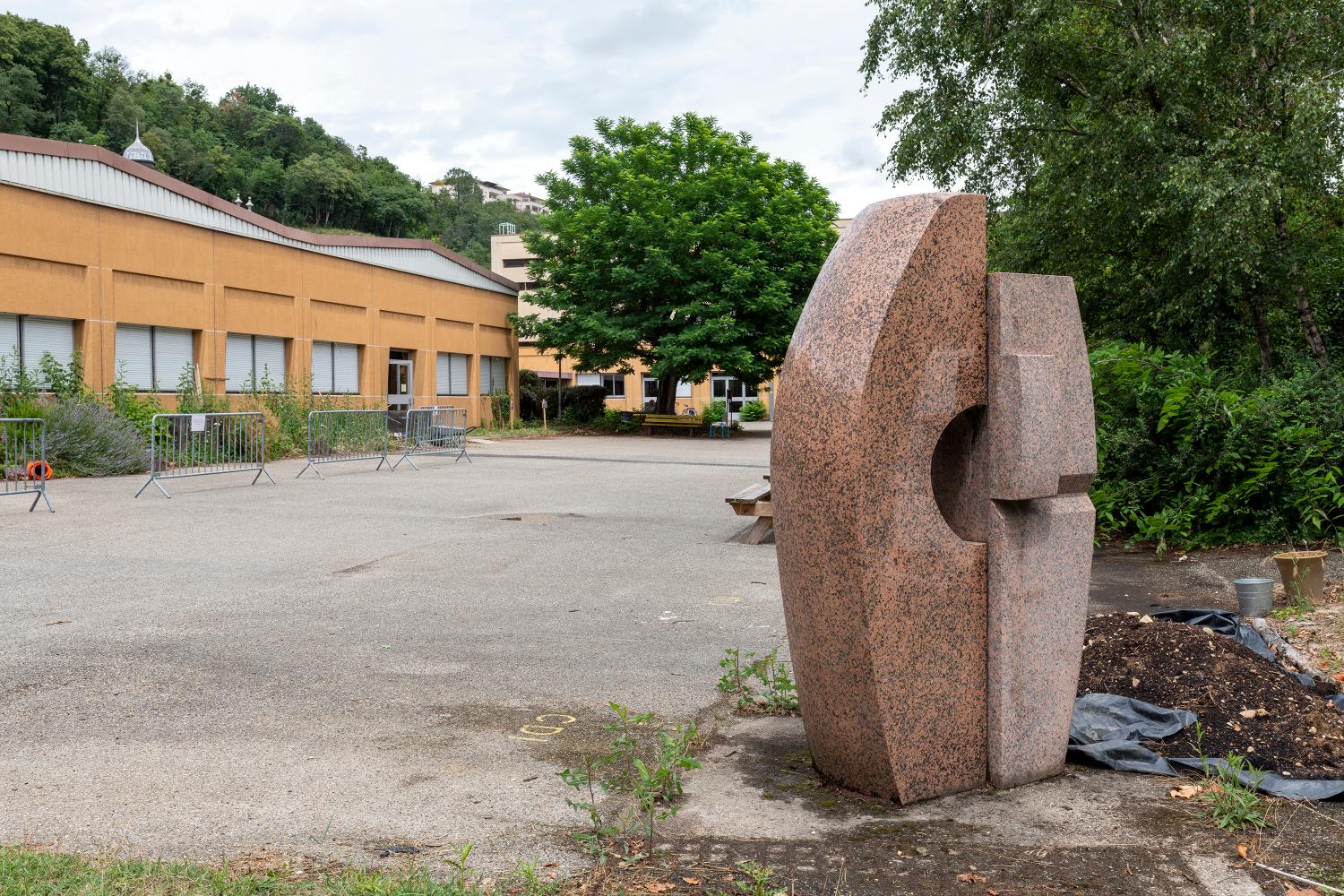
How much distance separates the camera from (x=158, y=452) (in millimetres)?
17906

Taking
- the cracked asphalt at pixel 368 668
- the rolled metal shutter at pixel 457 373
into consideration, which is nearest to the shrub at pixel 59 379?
the cracked asphalt at pixel 368 668

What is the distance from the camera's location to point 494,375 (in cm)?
→ 4194

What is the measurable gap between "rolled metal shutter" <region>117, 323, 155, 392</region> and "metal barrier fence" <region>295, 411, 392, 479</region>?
531cm

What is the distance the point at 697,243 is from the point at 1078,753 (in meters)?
34.6

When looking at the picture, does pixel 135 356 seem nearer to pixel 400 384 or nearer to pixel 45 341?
pixel 45 341

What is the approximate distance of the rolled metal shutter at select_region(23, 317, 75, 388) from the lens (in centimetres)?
2214

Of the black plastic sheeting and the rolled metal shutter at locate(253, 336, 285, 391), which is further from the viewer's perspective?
the rolled metal shutter at locate(253, 336, 285, 391)

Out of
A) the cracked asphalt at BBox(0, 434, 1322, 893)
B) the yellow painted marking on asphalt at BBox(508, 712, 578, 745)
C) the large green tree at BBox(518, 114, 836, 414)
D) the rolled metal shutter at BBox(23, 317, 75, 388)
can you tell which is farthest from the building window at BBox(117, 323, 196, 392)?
the yellow painted marking on asphalt at BBox(508, 712, 578, 745)

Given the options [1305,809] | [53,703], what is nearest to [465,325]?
[53,703]

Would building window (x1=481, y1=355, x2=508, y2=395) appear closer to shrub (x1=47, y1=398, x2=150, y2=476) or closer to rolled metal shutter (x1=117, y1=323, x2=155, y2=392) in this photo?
rolled metal shutter (x1=117, y1=323, x2=155, y2=392)

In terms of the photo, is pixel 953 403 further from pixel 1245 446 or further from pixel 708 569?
pixel 1245 446

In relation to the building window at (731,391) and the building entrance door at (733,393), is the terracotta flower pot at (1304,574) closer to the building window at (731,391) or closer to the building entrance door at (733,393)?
the building entrance door at (733,393)

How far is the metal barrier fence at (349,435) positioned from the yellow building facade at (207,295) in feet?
17.5

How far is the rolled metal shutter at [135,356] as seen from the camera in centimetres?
2466
